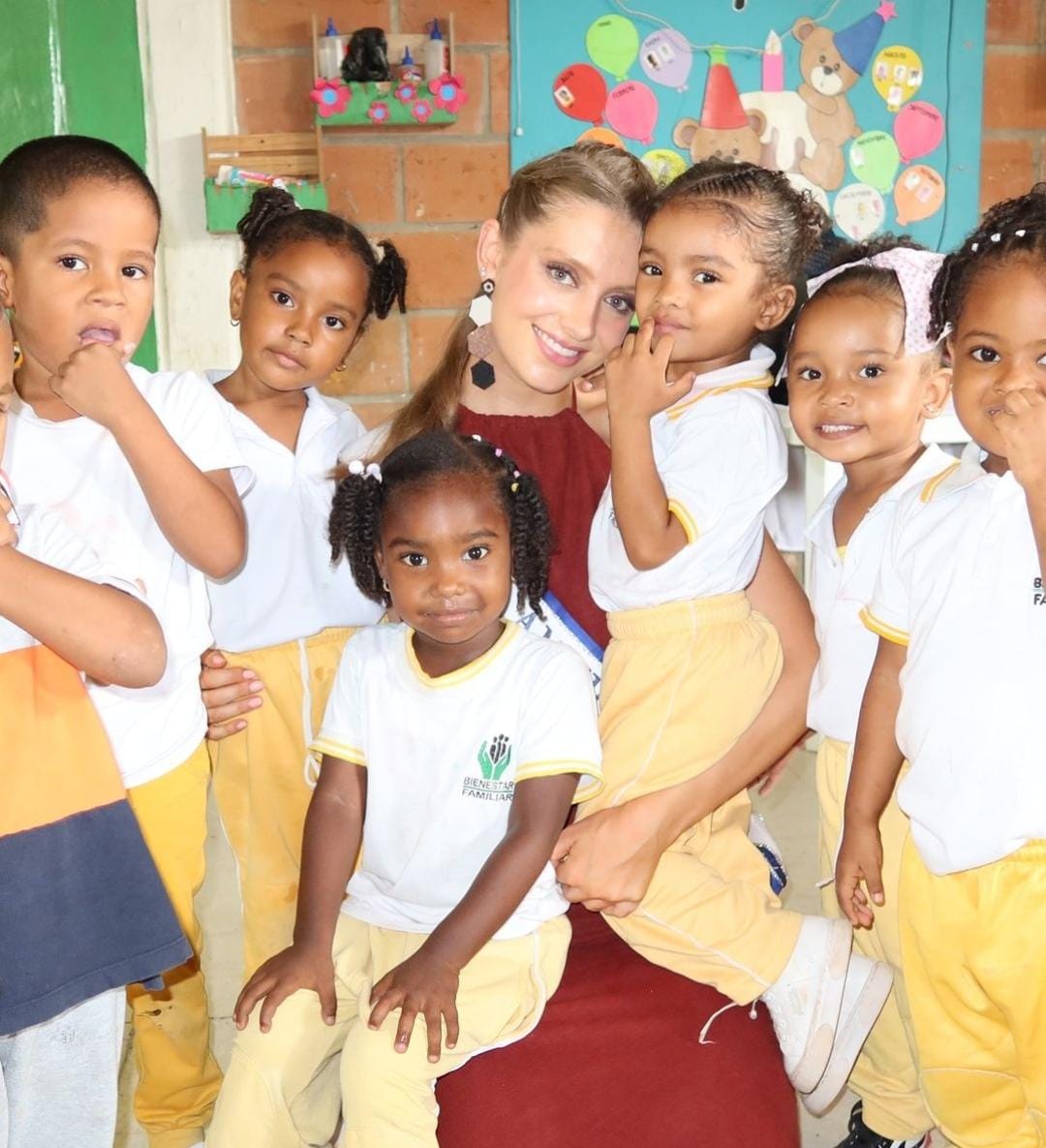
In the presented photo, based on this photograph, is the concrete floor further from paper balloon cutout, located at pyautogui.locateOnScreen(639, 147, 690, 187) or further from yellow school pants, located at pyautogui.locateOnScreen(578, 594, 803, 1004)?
paper balloon cutout, located at pyautogui.locateOnScreen(639, 147, 690, 187)

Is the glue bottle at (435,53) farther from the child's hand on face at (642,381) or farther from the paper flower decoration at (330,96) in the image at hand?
the child's hand on face at (642,381)

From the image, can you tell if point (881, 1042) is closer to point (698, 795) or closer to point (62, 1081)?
point (698, 795)

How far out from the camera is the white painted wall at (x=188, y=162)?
3102 millimetres

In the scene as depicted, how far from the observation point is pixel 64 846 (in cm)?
126

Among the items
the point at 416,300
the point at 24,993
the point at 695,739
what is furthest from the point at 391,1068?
Answer: the point at 416,300

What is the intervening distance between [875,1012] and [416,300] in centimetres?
227

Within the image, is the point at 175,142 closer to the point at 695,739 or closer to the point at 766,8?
the point at 766,8

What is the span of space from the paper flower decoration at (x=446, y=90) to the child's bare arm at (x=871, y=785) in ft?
7.00

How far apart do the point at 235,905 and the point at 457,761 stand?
4.55 ft

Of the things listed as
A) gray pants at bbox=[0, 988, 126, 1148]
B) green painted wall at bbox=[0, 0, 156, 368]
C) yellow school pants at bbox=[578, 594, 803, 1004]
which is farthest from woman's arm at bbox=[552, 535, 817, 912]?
green painted wall at bbox=[0, 0, 156, 368]

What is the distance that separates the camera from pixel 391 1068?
1.31 meters

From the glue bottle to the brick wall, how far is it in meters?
0.09

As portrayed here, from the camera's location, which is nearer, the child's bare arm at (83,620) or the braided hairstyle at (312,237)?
the child's bare arm at (83,620)

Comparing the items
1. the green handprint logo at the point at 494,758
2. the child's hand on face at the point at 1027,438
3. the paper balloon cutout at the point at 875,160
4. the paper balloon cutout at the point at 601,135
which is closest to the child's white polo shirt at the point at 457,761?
the green handprint logo at the point at 494,758
